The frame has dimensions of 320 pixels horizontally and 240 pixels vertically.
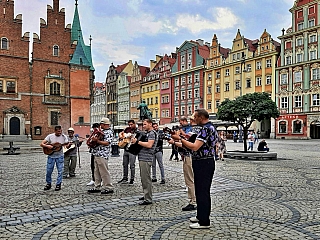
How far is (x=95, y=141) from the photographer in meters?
7.36

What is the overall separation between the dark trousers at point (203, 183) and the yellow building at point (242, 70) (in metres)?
45.7

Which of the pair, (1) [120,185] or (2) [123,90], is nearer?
(1) [120,185]

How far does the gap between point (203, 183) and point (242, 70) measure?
4927cm

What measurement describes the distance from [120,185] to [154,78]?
61.5 metres

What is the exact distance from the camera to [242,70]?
51.4 metres

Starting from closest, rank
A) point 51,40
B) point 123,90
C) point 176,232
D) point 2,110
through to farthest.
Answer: point 176,232 → point 2,110 → point 51,40 → point 123,90

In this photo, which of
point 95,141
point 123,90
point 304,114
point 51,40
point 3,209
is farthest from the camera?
point 123,90

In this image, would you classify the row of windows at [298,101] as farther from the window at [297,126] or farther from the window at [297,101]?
the window at [297,126]

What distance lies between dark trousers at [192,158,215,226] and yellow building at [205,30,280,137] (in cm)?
4571

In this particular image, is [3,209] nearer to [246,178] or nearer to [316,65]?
[246,178]

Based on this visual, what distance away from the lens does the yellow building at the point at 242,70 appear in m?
48.5

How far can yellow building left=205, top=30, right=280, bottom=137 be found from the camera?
48.5m

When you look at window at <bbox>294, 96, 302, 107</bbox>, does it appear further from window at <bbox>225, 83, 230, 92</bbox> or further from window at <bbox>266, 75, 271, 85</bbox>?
window at <bbox>225, 83, 230, 92</bbox>

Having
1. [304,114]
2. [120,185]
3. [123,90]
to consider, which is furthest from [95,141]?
[123,90]
